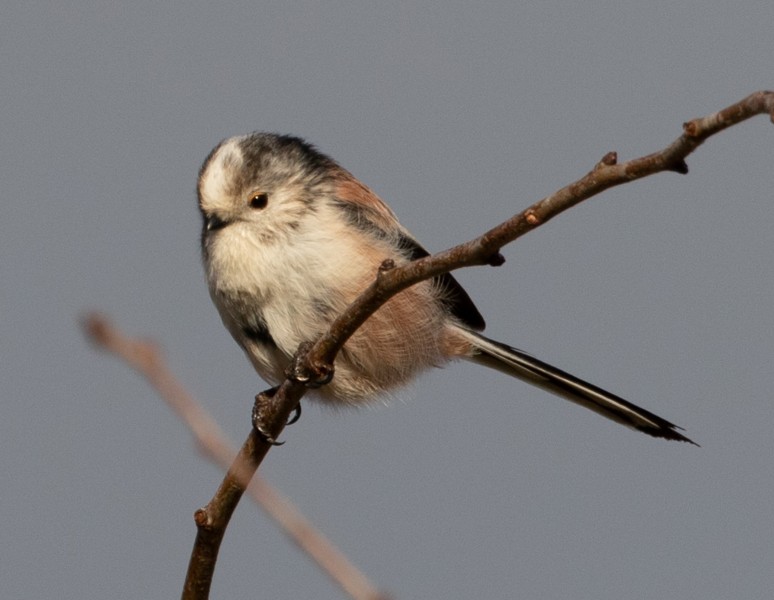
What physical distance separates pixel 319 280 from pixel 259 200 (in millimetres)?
491

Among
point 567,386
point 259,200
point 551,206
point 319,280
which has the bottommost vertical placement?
point 567,386

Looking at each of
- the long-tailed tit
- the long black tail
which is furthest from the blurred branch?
the long black tail

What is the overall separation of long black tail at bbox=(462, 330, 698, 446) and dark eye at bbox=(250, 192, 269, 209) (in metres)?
1.13

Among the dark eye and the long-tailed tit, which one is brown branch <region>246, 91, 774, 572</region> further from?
the dark eye

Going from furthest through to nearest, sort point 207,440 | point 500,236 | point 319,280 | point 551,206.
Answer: point 319,280 → point 500,236 → point 551,206 → point 207,440

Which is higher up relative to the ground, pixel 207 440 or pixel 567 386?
pixel 207 440

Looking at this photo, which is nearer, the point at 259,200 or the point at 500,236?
the point at 500,236

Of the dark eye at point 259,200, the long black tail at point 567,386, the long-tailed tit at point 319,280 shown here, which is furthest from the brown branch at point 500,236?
the long black tail at point 567,386

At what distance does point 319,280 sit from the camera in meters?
4.17

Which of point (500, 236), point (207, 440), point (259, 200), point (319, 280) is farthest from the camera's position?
point (259, 200)

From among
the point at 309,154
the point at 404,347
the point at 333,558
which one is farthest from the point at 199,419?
the point at 309,154

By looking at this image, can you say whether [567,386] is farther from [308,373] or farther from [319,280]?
[308,373]

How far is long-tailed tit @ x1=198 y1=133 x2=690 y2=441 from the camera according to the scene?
420cm

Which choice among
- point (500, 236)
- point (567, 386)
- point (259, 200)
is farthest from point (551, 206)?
point (567, 386)
